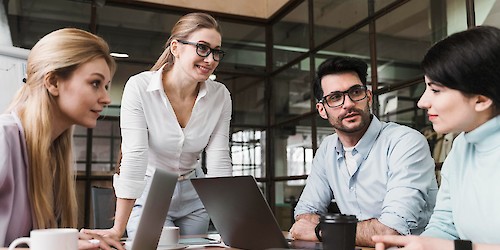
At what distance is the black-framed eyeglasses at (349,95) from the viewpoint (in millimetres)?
1862

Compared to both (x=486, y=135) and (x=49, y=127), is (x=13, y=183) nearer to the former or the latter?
(x=49, y=127)

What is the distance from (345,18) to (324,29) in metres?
0.32

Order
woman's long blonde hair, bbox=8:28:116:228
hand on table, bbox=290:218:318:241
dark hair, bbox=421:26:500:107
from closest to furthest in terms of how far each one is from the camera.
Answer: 1. dark hair, bbox=421:26:500:107
2. woman's long blonde hair, bbox=8:28:116:228
3. hand on table, bbox=290:218:318:241

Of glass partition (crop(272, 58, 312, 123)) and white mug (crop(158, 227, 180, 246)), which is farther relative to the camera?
glass partition (crop(272, 58, 312, 123))

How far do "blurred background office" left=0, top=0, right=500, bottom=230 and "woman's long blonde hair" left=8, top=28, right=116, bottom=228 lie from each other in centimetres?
218

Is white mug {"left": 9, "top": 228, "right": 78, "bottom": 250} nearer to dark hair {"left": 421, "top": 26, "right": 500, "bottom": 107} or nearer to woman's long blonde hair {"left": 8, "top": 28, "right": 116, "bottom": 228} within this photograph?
woman's long blonde hair {"left": 8, "top": 28, "right": 116, "bottom": 228}

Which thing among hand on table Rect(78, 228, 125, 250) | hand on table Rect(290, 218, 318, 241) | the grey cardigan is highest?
the grey cardigan

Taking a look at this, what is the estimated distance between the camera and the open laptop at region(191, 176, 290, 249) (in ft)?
3.62

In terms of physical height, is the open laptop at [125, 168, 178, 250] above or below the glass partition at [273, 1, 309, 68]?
below

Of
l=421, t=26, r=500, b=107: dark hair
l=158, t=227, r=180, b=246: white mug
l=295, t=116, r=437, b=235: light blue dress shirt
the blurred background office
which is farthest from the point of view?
the blurred background office

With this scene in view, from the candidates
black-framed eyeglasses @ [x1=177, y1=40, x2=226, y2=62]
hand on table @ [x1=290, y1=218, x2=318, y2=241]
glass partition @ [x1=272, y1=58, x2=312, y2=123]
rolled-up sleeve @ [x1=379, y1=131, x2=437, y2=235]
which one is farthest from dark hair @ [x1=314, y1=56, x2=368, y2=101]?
glass partition @ [x1=272, y1=58, x2=312, y2=123]

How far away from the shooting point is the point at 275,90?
4.89 metres

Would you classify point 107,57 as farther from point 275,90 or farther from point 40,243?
point 275,90

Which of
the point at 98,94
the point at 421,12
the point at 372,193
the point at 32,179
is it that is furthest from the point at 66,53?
the point at 421,12
